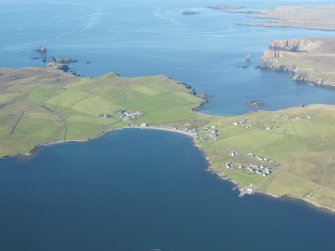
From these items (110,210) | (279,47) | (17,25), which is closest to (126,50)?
(279,47)

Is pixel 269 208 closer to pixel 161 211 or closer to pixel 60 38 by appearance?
pixel 161 211

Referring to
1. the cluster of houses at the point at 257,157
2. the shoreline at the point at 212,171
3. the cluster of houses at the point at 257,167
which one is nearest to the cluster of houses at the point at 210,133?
the shoreline at the point at 212,171

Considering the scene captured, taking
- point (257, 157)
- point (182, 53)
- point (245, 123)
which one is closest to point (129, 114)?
point (245, 123)

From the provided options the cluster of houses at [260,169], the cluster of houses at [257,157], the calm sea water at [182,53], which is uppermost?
the cluster of houses at [257,157]

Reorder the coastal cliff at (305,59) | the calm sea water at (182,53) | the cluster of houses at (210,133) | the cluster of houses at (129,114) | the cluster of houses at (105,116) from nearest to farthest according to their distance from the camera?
the cluster of houses at (210,133) → the cluster of houses at (129,114) → the cluster of houses at (105,116) → the calm sea water at (182,53) → the coastal cliff at (305,59)

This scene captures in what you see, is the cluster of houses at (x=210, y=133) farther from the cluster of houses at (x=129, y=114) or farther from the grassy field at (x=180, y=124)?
the cluster of houses at (x=129, y=114)

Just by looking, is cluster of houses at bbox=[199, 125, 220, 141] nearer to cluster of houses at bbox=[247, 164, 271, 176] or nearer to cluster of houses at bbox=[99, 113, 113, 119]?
cluster of houses at bbox=[247, 164, 271, 176]

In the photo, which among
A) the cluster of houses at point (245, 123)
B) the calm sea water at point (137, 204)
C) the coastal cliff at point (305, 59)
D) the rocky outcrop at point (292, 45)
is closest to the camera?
the calm sea water at point (137, 204)
